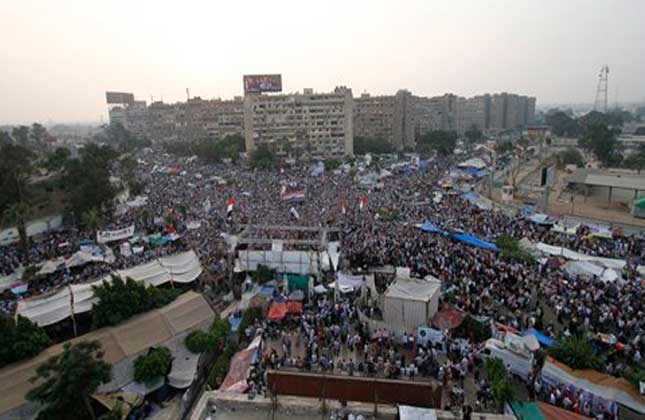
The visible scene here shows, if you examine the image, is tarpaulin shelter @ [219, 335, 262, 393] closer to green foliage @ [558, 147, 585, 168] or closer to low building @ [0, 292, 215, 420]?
low building @ [0, 292, 215, 420]

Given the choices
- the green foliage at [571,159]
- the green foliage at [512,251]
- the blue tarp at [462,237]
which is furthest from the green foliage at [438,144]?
the green foliage at [512,251]

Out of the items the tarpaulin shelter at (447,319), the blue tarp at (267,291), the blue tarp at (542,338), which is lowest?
the blue tarp at (267,291)

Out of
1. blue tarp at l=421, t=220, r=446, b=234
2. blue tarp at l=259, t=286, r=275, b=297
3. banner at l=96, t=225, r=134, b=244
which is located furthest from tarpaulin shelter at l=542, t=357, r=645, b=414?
banner at l=96, t=225, r=134, b=244

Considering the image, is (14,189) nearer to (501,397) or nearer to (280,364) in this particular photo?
(280,364)

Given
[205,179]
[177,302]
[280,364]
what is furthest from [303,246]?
[205,179]

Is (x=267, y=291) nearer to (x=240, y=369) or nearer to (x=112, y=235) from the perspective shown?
(x=240, y=369)

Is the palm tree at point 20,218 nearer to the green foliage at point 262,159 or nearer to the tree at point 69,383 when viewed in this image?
the tree at point 69,383

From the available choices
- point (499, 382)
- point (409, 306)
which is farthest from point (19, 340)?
point (499, 382)
